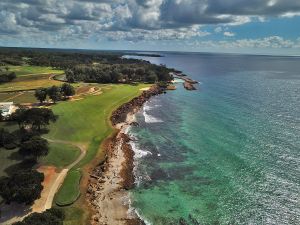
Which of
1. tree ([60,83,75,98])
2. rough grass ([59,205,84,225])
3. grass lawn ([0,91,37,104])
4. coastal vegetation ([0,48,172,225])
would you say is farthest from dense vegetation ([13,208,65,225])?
tree ([60,83,75,98])

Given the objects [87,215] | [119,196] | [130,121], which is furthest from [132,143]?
[87,215]

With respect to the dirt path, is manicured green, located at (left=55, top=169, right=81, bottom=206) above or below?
above

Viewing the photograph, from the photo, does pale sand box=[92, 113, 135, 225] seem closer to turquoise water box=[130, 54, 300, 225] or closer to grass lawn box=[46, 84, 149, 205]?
turquoise water box=[130, 54, 300, 225]

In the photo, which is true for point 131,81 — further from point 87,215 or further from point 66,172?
point 87,215

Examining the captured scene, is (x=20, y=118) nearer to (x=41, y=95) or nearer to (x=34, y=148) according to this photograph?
(x=34, y=148)

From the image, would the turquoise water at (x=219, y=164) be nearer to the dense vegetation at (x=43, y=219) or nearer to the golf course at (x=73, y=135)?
the golf course at (x=73, y=135)

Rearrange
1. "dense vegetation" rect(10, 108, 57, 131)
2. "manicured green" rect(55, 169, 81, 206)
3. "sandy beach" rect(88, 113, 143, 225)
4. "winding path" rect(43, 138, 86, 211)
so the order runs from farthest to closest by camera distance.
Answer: "dense vegetation" rect(10, 108, 57, 131)
"manicured green" rect(55, 169, 81, 206)
"winding path" rect(43, 138, 86, 211)
"sandy beach" rect(88, 113, 143, 225)

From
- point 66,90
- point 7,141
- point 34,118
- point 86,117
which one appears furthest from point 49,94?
point 7,141
